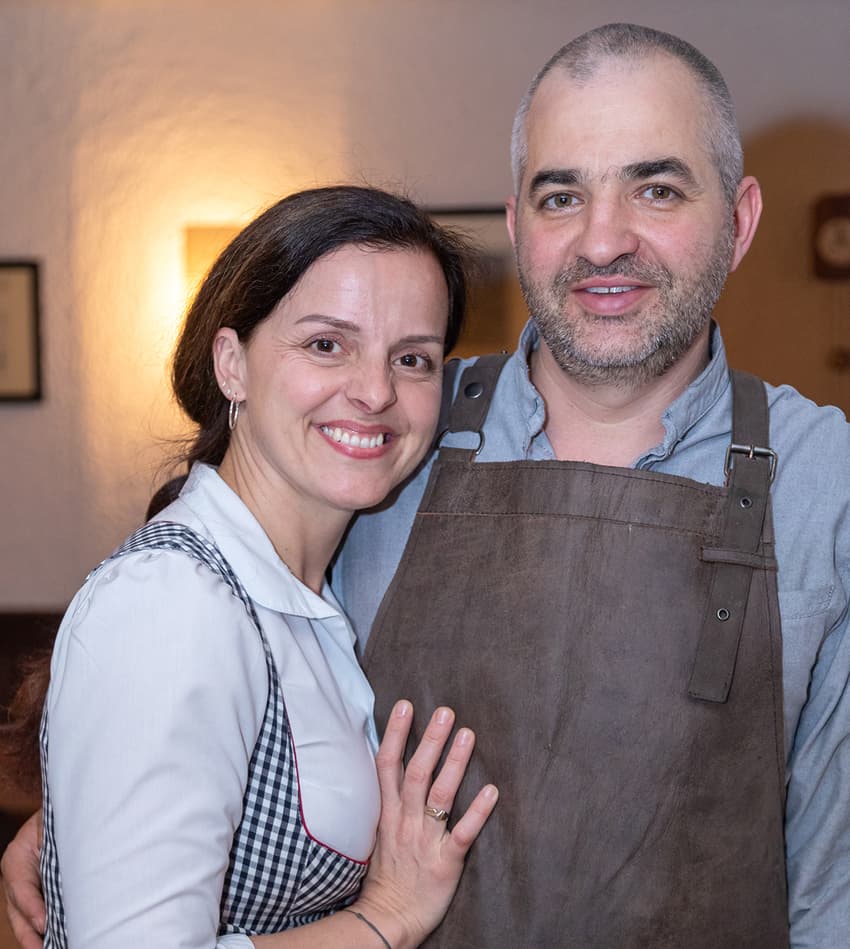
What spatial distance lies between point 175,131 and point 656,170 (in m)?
2.69

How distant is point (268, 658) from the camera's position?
4.42 ft

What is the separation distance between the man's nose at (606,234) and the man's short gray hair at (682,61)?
174 mm

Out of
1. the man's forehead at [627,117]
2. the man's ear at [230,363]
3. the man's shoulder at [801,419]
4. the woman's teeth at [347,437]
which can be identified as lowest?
the woman's teeth at [347,437]

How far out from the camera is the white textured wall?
3.71m

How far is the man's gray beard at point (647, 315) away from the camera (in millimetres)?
1584

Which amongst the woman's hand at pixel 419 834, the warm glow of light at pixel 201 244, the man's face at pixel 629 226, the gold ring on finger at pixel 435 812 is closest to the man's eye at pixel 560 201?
the man's face at pixel 629 226

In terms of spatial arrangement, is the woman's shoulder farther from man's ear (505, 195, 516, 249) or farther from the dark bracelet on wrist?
man's ear (505, 195, 516, 249)

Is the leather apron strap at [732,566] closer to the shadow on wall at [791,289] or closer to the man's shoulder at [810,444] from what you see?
the man's shoulder at [810,444]

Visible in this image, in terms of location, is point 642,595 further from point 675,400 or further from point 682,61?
point 682,61

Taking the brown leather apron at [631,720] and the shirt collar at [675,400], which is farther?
the shirt collar at [675,400]

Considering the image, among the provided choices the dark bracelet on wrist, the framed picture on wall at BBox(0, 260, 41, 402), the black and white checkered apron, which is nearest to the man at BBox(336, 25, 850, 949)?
the dark bracelet on wrist

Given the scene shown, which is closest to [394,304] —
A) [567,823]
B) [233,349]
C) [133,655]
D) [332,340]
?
[332,340]

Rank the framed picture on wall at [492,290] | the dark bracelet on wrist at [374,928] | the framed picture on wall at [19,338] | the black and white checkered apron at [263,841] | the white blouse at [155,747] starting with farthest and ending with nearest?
the framed picture on wall at [19,338] → the framed picture on wall at [492,290] → the dark bracelet on wrist at [374,928] → the black and white checkered apron at [263,841] → the white blouse at [155,747]

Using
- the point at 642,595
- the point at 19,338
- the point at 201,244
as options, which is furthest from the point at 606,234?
the point at 19,338
